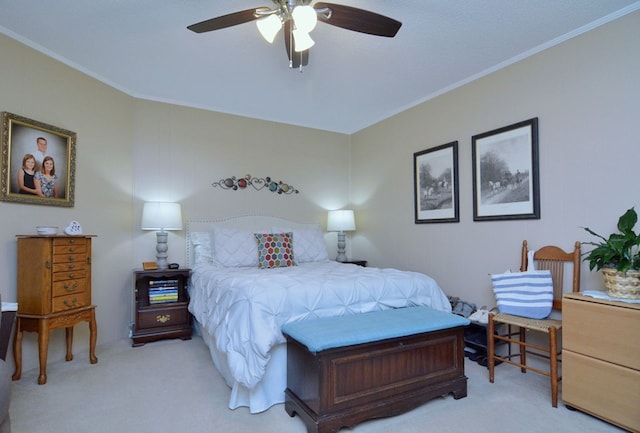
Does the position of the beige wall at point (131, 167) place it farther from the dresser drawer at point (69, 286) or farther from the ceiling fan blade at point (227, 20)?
the ceiling fan blade at point (227, 20)

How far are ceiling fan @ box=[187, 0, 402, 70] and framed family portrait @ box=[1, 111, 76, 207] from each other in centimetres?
179

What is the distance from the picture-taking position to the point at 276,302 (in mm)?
2270

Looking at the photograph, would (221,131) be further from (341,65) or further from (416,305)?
(416,305)

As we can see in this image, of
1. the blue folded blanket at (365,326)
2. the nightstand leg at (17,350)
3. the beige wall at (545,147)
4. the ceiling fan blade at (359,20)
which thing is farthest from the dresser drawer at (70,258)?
the beige wall at (545,147)

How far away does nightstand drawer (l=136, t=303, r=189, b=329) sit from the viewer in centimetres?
353

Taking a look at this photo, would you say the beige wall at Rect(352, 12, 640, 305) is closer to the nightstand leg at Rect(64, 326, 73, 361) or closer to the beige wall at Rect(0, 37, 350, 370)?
the beige wall at Rect(0, 37, 350, 370)

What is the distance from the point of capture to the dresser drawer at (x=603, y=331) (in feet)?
6.39

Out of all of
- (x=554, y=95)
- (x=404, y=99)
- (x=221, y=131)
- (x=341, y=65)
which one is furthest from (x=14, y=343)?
(x=554, y=95)

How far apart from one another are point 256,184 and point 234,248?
110 cm

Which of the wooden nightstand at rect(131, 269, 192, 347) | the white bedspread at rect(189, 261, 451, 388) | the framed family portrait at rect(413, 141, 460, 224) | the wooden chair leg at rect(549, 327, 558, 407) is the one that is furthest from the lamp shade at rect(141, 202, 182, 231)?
the wooden chair leg at rect(549, 327, 558, 407)

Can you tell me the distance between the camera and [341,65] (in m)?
3.16

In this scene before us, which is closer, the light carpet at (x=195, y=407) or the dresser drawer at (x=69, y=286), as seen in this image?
the light carpet at (x=195, y=407)

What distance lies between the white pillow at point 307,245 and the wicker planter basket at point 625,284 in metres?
2.76

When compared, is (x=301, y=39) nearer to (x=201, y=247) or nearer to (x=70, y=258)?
(x=70, y=258)
